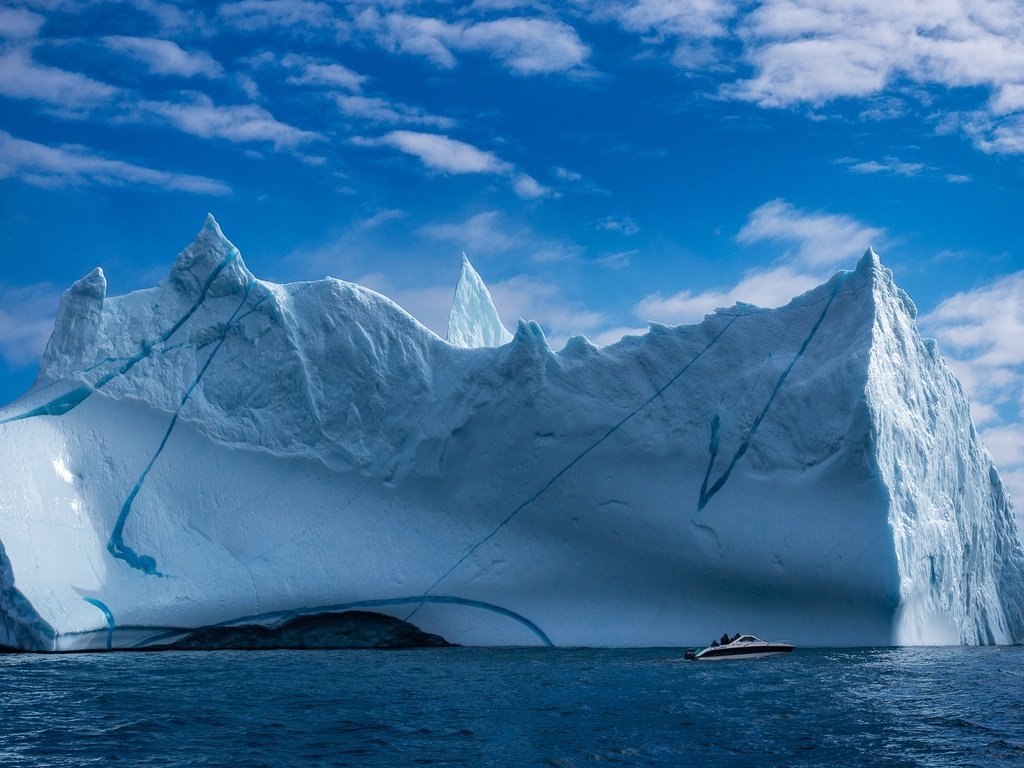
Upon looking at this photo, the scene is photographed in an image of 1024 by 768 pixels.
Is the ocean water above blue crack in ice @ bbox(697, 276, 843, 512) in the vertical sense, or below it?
below

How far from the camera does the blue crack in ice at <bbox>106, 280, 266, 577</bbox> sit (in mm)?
14883

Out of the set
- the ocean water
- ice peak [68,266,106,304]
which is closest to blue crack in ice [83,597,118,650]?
the ocean water

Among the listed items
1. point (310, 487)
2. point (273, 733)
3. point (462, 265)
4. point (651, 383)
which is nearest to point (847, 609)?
point (651, 383)

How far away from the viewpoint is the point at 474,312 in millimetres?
21594

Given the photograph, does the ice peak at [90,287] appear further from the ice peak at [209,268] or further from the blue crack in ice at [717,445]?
the blue crack in ice at [717,445]

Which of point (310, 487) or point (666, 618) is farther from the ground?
point (310, 487)

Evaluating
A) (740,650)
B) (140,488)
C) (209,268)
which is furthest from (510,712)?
(209,268)

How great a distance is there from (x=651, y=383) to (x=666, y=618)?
3.66m

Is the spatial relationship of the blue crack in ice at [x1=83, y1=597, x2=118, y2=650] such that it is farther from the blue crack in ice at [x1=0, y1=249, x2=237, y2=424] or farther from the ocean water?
the blue crack in ice at [x1=0, y1=249, x2=237, y2=424]

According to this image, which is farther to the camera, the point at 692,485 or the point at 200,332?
the point at 200,332

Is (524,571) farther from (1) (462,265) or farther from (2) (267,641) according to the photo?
(1) (462,265)

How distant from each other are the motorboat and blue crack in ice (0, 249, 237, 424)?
9.72 metres

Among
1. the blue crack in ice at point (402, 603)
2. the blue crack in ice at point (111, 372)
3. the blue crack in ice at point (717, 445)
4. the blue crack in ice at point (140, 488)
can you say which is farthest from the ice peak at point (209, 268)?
the blue crack in ice at point (717, 445)

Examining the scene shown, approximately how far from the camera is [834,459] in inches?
582
